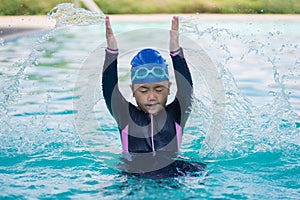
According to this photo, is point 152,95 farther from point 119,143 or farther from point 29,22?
point 29,22

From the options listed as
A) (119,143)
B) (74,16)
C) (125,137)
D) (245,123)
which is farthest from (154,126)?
(245,123)

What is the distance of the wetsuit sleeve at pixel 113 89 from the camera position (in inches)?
144

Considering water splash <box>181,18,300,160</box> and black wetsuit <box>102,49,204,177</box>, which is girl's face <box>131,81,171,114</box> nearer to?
black wetsuit <box>102,49,204,177</box>

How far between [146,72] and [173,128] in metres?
0.43

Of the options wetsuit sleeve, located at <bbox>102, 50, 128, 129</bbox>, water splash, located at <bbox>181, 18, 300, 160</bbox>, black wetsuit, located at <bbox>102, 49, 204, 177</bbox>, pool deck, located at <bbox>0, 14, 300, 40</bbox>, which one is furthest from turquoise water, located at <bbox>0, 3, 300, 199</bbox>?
pool deck, located at <bbox>0, 14, 300, 40</bbox>

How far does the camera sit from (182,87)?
12.3ft

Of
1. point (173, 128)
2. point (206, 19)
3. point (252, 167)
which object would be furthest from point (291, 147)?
point (206, 19)

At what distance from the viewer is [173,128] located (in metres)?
3.79

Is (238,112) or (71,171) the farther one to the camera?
(238,112)

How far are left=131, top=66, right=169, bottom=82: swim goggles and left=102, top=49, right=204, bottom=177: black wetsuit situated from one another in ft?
0.29

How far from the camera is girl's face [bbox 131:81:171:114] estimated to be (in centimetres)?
370

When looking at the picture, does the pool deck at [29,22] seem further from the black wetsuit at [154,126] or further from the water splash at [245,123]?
the black wetsuit at [154,126]

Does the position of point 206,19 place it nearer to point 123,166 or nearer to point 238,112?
point 238,112

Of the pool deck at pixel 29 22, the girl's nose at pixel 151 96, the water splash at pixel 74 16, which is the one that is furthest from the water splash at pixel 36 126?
the pool deck at pixel 29 22
